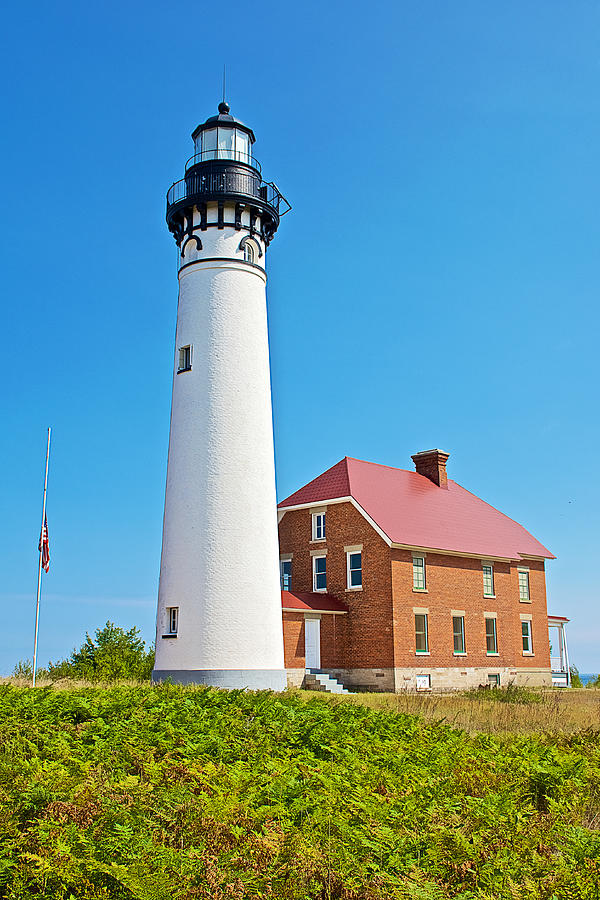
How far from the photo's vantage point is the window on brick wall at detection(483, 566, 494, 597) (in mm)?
35844

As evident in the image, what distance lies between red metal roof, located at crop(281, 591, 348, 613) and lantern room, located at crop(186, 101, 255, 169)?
15.3 metres

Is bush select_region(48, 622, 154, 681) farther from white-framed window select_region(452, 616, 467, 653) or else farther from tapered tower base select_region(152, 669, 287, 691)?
white-framed window select_region(452, 616, 467, 653)

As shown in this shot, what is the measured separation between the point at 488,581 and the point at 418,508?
5.01 meters

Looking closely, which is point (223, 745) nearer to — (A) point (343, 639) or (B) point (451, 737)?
(B) point (451, 737)

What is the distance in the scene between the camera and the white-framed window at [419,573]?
104 feet

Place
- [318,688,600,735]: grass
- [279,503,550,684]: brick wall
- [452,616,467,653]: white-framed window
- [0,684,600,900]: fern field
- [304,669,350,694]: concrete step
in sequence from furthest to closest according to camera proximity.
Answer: [452,616,467,653]: white-framed window < [279,503,550,684]: brick wall < [304,669,350,694]: concrete step < [318,688,600,735]: grass < [0,684,600,900]: fern field

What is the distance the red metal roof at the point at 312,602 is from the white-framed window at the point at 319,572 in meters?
0.40

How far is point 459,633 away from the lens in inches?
1324

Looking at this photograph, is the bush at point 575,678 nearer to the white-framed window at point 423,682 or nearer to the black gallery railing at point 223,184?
the white-framed window at point 423,682

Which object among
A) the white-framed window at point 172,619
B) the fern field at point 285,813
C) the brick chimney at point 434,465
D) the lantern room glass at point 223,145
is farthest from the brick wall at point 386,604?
the fern field at point 285,813

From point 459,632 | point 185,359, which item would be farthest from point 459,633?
point 185,359

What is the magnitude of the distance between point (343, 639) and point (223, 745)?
21894 millimetres

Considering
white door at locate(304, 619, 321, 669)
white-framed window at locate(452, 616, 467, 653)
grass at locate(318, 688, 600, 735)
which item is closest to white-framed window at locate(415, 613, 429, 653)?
white-framed window at locate(452, 616, 467, 653)

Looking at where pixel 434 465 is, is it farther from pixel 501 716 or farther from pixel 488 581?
pixel 501 716
